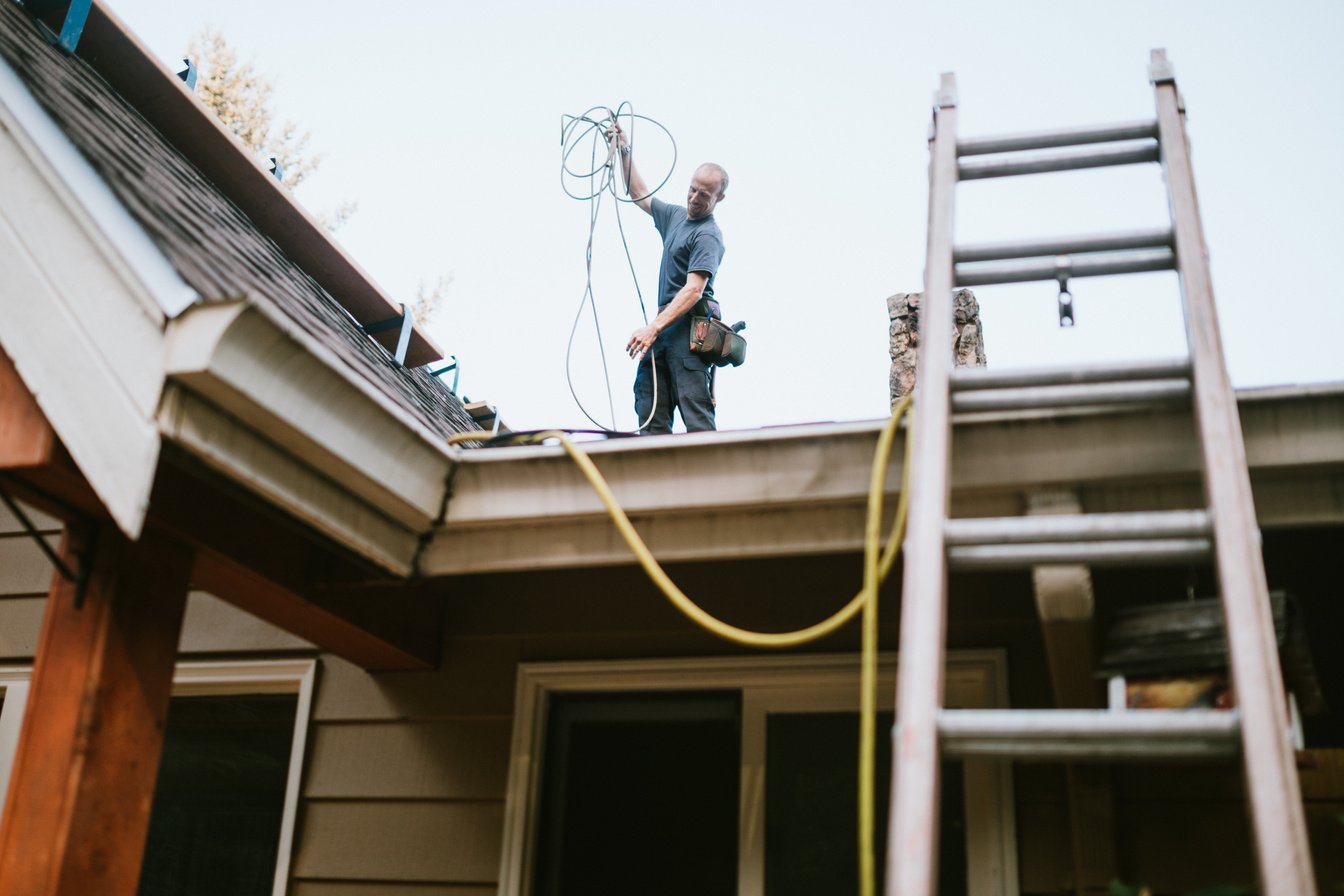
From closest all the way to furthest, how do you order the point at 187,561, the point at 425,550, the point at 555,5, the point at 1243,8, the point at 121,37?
1. the point at 187,561
2. the point at 425,550
3. the point at 121,37
4. the point at 555,5
5. the point at 1243,8

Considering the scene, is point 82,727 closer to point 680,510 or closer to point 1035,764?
point 680,510

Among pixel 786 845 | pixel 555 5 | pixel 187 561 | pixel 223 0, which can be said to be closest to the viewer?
pixel 187 561

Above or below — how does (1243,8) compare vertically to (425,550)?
above

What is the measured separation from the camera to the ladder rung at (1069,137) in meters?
2.09

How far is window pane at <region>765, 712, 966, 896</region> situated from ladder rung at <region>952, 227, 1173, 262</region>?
1.24 m

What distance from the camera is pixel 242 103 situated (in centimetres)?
1288

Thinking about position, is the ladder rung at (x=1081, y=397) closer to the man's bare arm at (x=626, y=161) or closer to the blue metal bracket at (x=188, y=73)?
the man's bare arm at (x=626, y=161)

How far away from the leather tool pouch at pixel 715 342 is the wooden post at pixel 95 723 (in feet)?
6.49

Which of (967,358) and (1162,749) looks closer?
(1162,749)

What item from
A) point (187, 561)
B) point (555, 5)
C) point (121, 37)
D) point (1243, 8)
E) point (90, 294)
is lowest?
point (187, 561)

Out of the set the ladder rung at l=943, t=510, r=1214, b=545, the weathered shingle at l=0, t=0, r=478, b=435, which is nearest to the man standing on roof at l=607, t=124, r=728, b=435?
the weathered shingle at l=0, t=0, r=478, b=435

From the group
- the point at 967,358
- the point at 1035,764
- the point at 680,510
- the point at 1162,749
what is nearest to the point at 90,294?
the point at 680,510

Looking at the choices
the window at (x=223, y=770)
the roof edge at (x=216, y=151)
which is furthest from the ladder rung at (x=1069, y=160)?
the roof edge at (x=216, y=151)

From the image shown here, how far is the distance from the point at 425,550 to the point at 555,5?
295 inches
